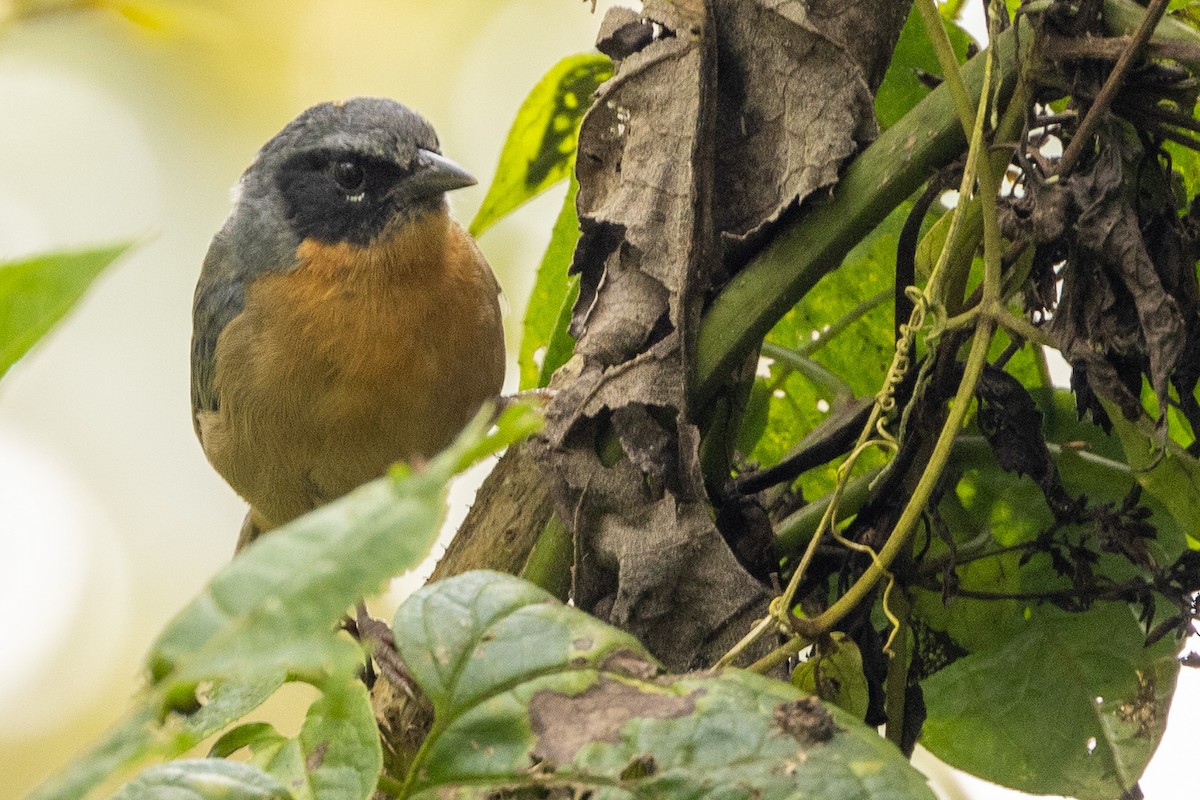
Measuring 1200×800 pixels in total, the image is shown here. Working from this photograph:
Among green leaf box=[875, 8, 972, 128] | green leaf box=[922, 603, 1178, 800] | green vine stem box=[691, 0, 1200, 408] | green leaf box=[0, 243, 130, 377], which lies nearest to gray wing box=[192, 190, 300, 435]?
green leaf box=[875, 8, 972, 128]

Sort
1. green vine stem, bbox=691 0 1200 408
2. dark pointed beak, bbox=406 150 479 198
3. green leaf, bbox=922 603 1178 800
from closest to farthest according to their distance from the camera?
green vine stem, bbox=691 0 1200 408 → green leaf, bbox=922 603 1178 800 → dark pointed beak, bbox=406 150 479 198

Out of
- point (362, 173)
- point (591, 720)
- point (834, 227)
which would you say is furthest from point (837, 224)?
point (362, 173)

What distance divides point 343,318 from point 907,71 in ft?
6.49

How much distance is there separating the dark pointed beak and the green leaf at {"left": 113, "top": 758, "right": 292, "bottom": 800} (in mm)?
2885

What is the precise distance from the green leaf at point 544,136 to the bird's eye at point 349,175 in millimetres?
1474

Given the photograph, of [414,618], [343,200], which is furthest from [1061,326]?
[343,200]

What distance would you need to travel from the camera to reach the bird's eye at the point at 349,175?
4.17 m

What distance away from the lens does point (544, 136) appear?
8.97 ft

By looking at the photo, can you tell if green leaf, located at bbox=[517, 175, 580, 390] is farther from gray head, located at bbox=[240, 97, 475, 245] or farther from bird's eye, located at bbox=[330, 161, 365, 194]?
bird's eye, located at bbox=[330, 161, 365, 194]

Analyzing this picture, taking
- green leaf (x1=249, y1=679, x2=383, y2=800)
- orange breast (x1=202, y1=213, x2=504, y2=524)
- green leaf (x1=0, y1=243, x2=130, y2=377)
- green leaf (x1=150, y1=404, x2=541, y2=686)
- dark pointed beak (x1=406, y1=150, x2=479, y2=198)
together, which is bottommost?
orange breast (x1=202, y1=213, x2=504, y2=524)

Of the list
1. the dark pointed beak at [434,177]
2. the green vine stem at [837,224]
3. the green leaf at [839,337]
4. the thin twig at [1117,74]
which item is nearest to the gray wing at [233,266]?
the dark pointed beak at [434,177]

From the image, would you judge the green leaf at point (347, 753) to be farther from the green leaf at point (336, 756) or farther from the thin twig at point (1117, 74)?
the thin twig at point (1117, 74)

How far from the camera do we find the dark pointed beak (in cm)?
403

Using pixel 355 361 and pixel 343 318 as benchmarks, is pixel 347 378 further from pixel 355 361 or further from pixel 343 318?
pixel 343 318
